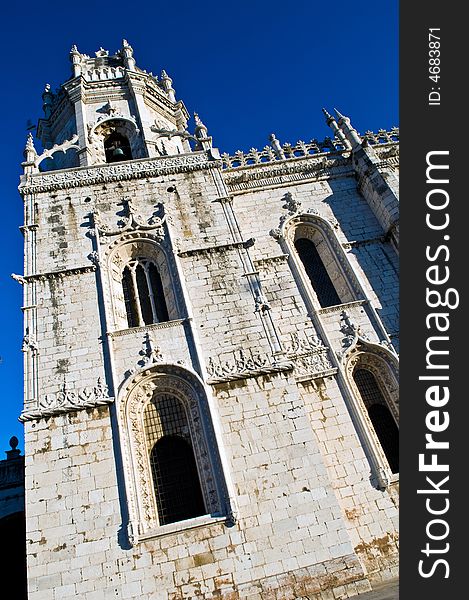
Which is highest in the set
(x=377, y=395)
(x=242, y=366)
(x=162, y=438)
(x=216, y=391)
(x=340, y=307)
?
(x=340, y=307)

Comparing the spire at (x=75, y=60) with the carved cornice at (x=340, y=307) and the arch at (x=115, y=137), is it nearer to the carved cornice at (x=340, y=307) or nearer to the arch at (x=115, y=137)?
the arch at (x=115, y=137)

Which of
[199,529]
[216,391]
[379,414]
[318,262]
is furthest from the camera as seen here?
[318,262]

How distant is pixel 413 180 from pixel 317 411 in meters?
7.20

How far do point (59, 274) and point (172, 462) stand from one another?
22.1 ft

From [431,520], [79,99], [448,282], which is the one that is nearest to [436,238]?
[448,282]

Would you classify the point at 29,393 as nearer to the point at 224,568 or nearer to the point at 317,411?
the point at 224,568

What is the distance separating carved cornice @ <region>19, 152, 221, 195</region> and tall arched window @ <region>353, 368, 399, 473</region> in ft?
30.8

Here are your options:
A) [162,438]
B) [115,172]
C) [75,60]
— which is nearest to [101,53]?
[75,60]

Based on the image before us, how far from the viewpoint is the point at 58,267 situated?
14.1m

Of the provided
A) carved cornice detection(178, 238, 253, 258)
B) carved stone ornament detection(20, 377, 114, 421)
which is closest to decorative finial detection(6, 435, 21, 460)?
carved stone ornament detection(20, 377, 114, 421)

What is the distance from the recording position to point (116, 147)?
65.0 ft

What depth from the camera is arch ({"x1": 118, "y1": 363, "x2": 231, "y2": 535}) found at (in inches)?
411

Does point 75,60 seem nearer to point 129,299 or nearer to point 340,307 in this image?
point 129,299

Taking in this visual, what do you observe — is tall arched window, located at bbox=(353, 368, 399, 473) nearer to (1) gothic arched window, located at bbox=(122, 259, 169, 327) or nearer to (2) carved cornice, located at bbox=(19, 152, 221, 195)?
(1) gothic arched window, located at bbox=(122, 259, 169, 327)
